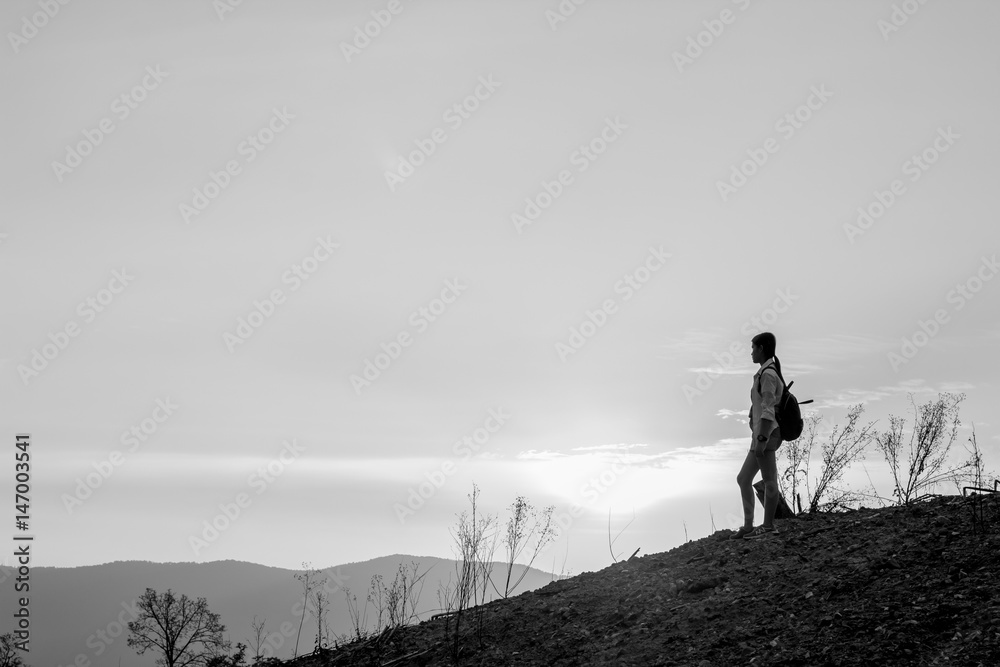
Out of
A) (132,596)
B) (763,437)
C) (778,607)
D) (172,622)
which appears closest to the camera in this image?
(778,607)

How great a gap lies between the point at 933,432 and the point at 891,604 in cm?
426

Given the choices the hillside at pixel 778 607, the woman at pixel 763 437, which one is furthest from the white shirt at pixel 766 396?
the hillside at pixel 778 607

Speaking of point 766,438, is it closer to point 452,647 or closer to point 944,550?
point 944,550

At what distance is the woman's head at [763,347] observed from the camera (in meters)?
8.55

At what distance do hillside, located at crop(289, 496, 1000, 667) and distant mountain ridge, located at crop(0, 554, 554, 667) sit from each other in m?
131

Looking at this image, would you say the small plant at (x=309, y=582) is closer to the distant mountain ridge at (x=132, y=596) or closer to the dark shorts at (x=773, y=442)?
the dark shorts at (x=773, y=442)

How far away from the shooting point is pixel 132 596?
165 metres

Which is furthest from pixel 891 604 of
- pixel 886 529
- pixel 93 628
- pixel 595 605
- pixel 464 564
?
pixel 93 628

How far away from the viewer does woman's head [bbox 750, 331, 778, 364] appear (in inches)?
337

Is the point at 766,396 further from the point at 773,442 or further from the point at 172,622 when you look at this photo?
the point at 172,622

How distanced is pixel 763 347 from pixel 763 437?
0.94 metres

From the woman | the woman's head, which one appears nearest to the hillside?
the woman

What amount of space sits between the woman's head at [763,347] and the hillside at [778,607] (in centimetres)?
175

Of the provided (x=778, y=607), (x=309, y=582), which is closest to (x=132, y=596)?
(x=309, y=582)
